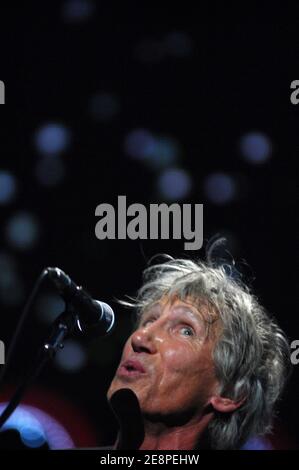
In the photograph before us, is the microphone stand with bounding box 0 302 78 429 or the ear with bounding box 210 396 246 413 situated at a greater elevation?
the microphone stand with bounding box 0 302 78 429

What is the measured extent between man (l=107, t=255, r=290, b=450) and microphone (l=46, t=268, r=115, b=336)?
0.95 ft

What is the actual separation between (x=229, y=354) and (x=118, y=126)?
2.75 ft

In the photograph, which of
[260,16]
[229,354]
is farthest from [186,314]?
[260,16]

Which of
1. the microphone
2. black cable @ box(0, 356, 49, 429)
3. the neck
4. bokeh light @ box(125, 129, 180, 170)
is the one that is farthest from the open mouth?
bokeh light @ box(125, 129, 180, 170)

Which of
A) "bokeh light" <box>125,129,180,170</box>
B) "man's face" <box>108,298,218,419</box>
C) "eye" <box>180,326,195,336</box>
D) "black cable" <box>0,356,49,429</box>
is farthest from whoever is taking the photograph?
"bokeh light" <box>125,129,180,170</box>

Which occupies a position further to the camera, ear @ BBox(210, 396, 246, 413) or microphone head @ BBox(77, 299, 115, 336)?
ear @ BBox(210, 396, 246, 413)

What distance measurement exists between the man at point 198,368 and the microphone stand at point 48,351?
0.35m

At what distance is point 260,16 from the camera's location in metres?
2.15

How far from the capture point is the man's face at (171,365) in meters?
1.57

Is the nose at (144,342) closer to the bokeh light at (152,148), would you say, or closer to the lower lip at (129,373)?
the lower lip at (129,373)

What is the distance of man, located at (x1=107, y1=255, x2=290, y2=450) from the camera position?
1.59 m

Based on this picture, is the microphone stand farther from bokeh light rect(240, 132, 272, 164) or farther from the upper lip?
bokeh light rect(240, 132, 272, 164)

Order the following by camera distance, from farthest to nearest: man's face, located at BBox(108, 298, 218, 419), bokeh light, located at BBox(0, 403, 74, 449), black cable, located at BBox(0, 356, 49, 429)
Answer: bokeh light, located at BBox(0, 403, 74, 449) → man's face, located at BBox(108, 298, 218, 419) → black cable, located at BBox(0, 356, 49, 429)

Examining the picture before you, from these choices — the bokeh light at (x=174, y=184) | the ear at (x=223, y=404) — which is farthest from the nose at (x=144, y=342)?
the bokeh light at (x=174, y=184)
